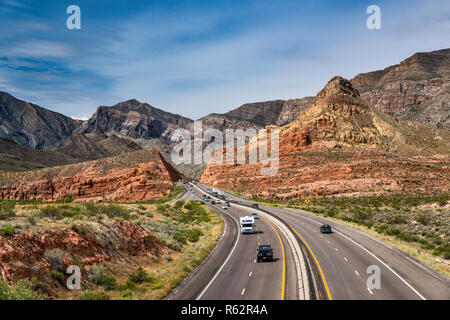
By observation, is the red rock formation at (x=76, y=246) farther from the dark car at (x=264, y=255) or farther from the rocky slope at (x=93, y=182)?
the rocky slope at (x=93, y=182)

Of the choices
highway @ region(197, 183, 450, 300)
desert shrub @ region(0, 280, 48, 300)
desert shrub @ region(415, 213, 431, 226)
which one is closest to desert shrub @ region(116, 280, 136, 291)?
desert shrub @ region(0, 280, 48, 300)

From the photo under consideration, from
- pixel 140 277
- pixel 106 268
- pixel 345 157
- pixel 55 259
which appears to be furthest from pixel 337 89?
pixel 55 259

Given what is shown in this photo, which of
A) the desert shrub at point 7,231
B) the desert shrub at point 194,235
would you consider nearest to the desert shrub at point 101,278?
the desert shrub at point 7,231

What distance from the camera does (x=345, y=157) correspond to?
97.5 meters

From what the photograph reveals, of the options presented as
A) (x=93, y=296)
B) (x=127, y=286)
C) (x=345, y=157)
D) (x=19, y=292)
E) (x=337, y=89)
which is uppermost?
(x=337, y=89)

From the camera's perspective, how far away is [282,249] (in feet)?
98.2

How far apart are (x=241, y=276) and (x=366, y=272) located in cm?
801

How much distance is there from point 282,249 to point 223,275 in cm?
949

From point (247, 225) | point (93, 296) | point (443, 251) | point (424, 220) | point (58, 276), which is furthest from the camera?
point (247, 225)

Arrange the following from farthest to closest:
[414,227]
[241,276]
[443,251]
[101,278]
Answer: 1. [414,227]
2. [443,251]
3. [241,276]
4. [101,278]

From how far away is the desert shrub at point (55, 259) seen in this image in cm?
1870

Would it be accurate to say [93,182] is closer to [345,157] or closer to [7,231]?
[345,157]

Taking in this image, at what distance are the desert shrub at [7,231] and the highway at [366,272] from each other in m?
17.3

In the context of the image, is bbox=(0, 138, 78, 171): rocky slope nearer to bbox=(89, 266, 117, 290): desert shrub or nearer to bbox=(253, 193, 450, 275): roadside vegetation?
bbox=(253, 193, 450, 275): roadside vegetation
